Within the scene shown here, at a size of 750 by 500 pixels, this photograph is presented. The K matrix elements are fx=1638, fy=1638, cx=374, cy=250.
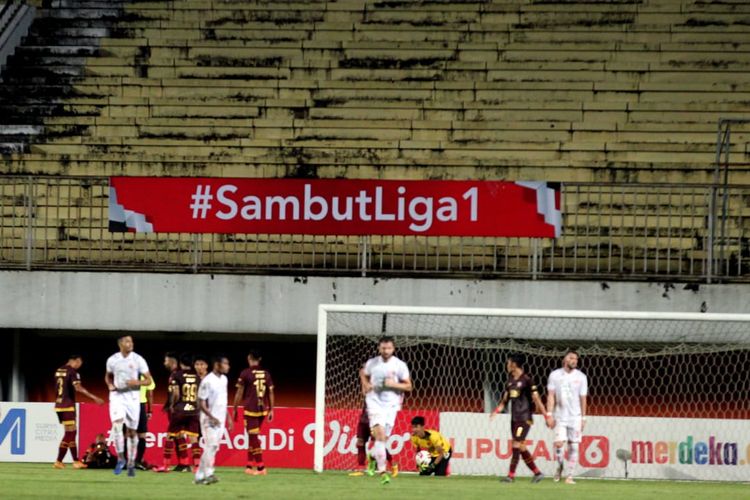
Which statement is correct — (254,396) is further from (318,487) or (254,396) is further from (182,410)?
(318,487)

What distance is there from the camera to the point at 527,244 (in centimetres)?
2142

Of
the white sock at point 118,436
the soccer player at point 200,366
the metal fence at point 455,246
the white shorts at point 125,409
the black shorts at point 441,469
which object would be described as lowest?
the black shorts at point 441,469

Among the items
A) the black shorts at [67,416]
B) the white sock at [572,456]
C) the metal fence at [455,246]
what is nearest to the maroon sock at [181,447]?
the black shorts at [67,416]

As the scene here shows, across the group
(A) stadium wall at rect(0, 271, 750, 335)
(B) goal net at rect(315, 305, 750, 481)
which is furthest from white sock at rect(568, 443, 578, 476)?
(A) stadium wall at rect(0, 271, 750, 335)

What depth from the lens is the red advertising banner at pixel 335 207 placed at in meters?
19.8

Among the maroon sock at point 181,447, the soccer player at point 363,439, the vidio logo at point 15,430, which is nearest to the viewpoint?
the soccer player at point 363,439

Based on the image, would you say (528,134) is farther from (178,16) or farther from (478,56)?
(178,16)

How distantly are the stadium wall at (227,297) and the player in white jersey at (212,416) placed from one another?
12.2 feet

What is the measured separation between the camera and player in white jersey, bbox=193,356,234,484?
52.6 feet

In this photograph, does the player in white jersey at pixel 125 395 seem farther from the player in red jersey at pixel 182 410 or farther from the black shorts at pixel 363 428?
the black shorts at pixel 363 428

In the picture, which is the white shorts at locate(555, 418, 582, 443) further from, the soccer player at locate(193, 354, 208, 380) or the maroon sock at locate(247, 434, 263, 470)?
the soccer player at locate(193, 354, 208, 380)

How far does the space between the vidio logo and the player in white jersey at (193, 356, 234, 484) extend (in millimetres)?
5442

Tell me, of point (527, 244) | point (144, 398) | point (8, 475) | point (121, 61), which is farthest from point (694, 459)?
point (121, 61)

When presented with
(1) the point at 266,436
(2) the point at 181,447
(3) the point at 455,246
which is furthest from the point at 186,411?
(3) the point at 455,246
